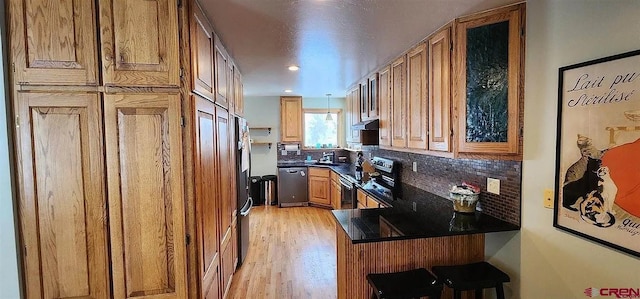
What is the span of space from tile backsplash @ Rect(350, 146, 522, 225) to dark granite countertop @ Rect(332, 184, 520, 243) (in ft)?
0.28

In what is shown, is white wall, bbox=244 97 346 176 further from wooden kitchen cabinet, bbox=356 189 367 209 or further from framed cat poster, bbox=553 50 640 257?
framed cat poster, bbox=553 50 640 257

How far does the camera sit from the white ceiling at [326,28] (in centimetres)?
179

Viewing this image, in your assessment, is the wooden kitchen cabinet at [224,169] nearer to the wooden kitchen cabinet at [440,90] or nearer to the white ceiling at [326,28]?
the white ceiling at [326,28]

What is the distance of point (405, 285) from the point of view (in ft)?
5.78

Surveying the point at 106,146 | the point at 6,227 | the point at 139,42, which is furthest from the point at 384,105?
the point at 6,227

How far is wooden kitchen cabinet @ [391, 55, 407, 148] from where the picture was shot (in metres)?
2.88

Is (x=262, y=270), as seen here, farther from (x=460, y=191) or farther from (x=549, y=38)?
(x=549, y=38)

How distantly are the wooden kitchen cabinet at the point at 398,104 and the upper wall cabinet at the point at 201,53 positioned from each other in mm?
1785

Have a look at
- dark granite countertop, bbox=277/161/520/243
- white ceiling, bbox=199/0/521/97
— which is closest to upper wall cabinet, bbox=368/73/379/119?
white ceiling, bbox=199/0/521/97

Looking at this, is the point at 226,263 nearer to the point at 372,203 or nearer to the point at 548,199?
the point at 372,203

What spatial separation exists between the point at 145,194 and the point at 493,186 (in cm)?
226

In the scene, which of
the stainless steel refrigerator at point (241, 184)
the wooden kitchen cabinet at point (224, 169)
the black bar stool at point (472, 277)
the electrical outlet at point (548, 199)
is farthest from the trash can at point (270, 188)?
the electrical outlet at point (548, 199)

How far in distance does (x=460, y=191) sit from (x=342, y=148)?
4.53 metres

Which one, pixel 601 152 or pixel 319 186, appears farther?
pixel 319 186
